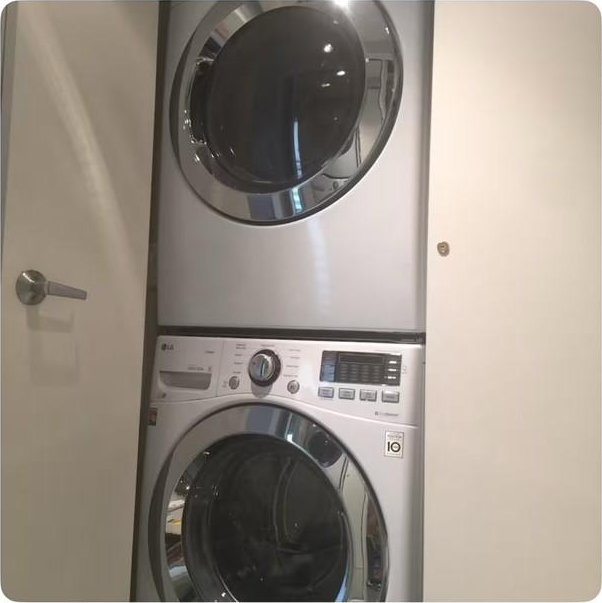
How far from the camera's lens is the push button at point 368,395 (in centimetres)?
90

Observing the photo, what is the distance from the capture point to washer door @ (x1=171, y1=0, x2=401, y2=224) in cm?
94

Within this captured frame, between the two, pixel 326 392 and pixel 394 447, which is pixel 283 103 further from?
pixel 394 447

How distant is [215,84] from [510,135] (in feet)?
2.07

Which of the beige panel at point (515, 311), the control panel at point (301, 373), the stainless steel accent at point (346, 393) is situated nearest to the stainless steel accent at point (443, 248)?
the beige panel at point (515, 311)

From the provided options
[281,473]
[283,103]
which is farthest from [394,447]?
[283,103]

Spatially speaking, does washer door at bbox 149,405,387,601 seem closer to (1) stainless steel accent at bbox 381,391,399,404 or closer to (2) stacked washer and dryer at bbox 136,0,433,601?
(2) stacked washer and dryer at bbox 136,0,433,601

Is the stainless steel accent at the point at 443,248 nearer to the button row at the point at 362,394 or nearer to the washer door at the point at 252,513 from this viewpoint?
the button row at the point at 362,394

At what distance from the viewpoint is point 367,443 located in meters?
Result: 0.88

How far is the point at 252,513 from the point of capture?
1.04m

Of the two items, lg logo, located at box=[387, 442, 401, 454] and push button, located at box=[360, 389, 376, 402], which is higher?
push button, located at box=[360, 389, 376, 402]

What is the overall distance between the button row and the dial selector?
95 millimetres

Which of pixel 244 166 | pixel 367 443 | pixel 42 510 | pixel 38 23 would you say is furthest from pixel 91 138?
pixel 367 443

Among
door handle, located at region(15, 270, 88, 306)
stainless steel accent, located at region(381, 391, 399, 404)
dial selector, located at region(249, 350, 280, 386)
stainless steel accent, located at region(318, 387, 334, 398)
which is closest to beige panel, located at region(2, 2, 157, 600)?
door handle, located at region(15, 270, 88, 306)

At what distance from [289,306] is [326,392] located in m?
0.18
